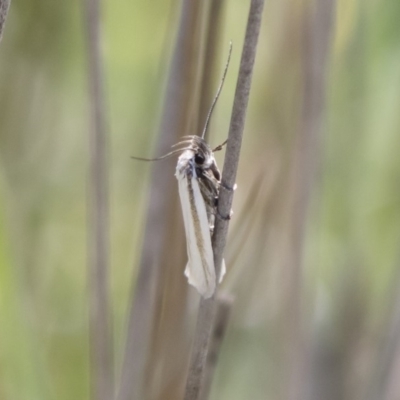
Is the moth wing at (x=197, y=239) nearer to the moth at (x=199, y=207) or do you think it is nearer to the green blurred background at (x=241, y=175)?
the moth at (x=199, y=207)

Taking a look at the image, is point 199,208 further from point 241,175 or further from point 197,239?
point 241,175

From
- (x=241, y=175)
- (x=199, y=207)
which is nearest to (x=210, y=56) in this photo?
(x=199, y=207)

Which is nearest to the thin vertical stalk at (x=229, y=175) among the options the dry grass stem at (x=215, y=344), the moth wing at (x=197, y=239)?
the moth wing at (x=197, y=239)

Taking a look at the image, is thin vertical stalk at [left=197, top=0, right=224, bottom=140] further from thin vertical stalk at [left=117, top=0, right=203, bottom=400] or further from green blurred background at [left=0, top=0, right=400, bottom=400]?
green blurred background at [left=0, top=0, right=400, bottom=400]

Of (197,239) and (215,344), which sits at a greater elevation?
(197,239)

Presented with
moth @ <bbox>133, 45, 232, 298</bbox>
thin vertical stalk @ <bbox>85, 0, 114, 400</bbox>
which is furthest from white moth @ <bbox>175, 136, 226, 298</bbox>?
thin vertical stalk @ <bbox>85, 0, 114, 400</bbox>

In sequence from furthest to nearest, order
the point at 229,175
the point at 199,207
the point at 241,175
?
the point at 241,175
the point at 199,207
the point at 229,175

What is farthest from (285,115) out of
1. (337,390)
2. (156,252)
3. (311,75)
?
(337,390)

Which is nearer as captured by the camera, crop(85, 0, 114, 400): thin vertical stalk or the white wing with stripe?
the white wing with stripe
